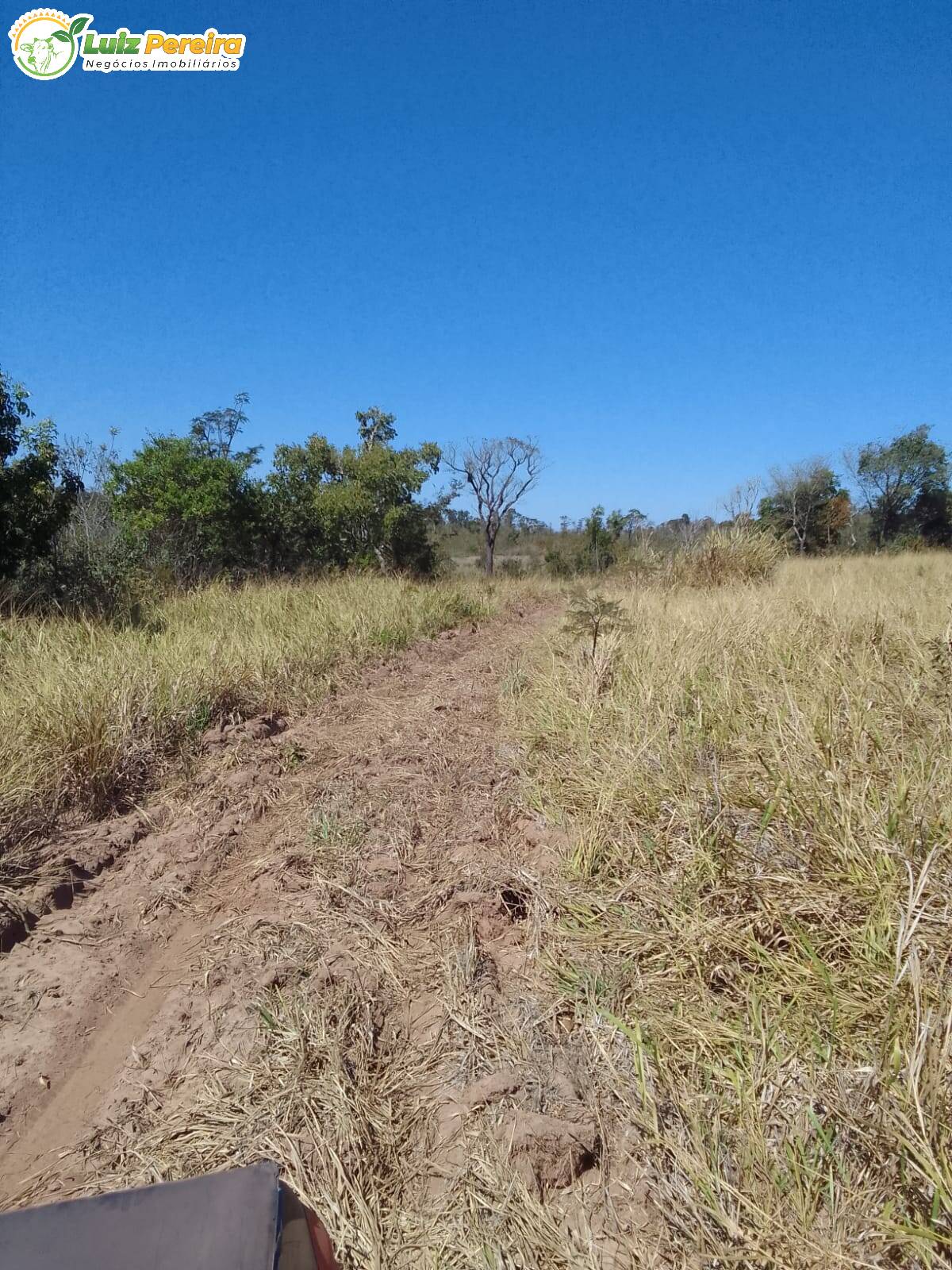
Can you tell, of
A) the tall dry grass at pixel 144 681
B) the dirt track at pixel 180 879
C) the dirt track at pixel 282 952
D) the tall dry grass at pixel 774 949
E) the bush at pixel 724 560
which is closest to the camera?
the tall dry grass at pixel 774 949

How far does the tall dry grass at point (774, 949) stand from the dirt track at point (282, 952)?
19 centimetres

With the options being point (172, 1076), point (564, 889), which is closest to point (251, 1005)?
point (172, 1076)

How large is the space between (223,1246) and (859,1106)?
1.39 meters

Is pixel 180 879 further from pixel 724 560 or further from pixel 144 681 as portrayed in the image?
pixel 724 560

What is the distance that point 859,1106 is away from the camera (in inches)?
57.1

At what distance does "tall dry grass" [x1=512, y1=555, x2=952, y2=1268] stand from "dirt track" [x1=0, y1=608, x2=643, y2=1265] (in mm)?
194

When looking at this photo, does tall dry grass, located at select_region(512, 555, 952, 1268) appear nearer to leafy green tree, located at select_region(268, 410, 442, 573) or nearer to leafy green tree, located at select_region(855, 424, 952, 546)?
leafy green tree, located at select_region(268, 410, 442, 573)

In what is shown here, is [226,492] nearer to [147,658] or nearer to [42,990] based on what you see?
[147,658]

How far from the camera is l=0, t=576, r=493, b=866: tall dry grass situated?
3406 mm

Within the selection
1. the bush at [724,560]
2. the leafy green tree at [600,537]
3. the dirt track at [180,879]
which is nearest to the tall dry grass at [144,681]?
the dirt track at [180,879]

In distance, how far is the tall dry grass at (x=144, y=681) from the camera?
3406 mm

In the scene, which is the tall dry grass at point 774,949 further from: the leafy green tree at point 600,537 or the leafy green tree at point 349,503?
the leafy green tree at point 600,537

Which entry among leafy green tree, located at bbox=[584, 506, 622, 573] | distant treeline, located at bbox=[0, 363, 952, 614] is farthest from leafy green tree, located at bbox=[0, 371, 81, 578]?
leafy green tree, located at bbox=[584, 506, 622, 573]

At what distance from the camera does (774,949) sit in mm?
1963
